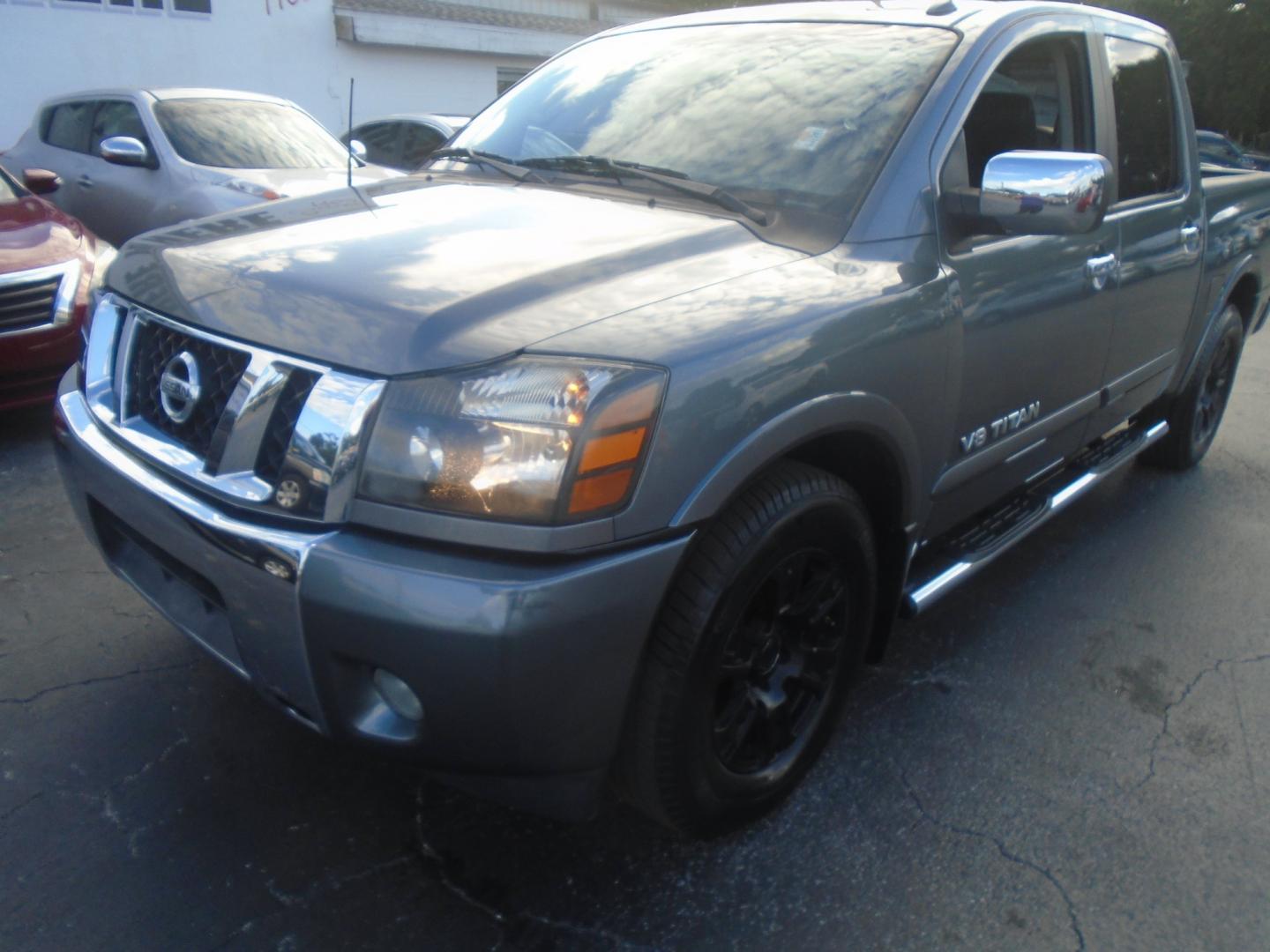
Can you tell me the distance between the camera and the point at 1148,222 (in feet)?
11.2

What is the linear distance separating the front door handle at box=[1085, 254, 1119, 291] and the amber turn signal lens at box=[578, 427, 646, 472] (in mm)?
1900

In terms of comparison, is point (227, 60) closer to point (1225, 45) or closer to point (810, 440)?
point (810, 440)

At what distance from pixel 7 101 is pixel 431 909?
52.6 feet

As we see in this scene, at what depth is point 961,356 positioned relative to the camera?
8.25 ft

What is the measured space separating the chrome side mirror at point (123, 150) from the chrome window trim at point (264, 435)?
5255 millimetres

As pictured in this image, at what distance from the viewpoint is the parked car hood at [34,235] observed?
4660mm

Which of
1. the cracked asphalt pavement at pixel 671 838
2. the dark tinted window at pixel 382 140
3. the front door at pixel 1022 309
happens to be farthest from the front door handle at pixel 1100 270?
the dark tinted window at pixel 382 140

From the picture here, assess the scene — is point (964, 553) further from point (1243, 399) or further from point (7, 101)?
point (7, 101)

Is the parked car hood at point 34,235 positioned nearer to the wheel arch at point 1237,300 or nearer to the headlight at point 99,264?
the headlight at point 99,264

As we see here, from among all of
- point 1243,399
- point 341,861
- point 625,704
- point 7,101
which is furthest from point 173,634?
point 7,101

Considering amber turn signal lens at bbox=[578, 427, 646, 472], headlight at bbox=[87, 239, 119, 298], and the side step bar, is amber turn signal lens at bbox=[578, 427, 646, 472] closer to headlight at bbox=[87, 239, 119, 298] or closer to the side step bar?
the side step bar

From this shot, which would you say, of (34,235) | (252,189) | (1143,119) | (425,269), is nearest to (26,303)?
(34,235)

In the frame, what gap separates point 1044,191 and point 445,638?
1.66 metres

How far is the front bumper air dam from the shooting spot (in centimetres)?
168
